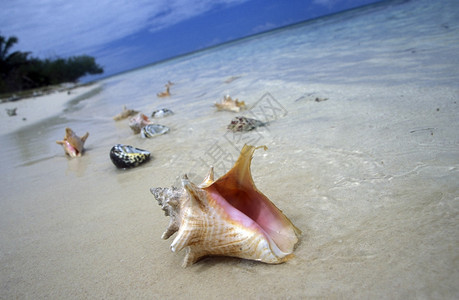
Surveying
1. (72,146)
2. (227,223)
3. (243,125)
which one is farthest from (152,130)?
(227,223)

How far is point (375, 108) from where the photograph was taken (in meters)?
3.46

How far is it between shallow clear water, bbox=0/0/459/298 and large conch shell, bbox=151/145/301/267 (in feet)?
0.28

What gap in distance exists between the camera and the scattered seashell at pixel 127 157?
3.40 metres

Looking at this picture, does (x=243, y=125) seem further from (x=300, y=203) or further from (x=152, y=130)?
(x=300, y=203)

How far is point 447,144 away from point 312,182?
1.14m

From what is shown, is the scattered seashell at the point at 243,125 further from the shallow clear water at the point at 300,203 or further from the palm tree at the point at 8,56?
the palm tree at the point at 8,56

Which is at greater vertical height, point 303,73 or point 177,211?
point 303,73

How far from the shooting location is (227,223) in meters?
1.52

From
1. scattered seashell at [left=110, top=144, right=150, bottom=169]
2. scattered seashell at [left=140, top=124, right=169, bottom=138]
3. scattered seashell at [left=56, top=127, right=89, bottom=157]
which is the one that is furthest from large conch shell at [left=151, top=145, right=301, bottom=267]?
scattered seashell at [left=56, top=127, right=89, bottom=157]

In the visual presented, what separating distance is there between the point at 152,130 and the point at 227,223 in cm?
361

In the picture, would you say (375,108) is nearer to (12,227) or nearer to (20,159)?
(12,227)

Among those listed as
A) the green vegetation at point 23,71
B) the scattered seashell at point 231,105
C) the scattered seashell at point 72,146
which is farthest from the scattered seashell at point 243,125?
the green vegetation at point 23,71

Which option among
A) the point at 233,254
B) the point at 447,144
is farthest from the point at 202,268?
the point at 447,144

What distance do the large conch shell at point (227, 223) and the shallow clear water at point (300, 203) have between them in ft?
0.28
